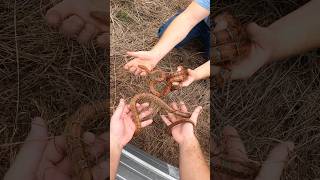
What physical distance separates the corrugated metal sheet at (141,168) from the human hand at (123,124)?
0.04m

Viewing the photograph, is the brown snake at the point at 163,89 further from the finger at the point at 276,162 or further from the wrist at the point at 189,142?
the finger at the point at 276,162

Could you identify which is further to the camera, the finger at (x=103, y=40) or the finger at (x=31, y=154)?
the finger at (x=103, y=40)

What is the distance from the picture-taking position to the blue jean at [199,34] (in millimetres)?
1636

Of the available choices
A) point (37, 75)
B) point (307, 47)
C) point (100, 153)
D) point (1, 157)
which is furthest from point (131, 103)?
point (307, 47)

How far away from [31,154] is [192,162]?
45 centimetres

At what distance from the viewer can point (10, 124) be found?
5.20ft

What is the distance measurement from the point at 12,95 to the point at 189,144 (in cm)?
53

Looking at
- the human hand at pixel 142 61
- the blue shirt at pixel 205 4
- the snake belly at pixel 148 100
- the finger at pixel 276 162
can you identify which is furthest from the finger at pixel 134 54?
the finger at pixel 276 162

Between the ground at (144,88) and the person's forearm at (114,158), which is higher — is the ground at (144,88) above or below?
above

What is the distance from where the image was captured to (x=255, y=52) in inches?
60.7

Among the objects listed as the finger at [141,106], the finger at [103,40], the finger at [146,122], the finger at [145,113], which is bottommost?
the finger at [146,122]

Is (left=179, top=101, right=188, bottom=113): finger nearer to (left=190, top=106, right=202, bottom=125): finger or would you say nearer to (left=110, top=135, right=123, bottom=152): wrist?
(left=190, top=106, right=202, bottom=125): finger

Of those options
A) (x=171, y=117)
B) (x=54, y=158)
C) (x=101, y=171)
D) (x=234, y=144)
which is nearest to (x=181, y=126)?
(x=171, y=117)

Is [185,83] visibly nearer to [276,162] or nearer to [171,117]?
[171,117]
